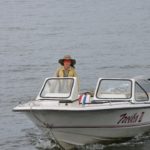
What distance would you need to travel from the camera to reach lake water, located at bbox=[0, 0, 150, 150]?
21016 millimetres

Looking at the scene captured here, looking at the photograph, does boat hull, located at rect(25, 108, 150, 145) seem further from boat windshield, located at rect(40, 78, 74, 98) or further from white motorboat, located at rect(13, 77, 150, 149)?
boat windshield, located at rect(40, 78, 74, 98)

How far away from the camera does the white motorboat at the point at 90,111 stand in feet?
54.0

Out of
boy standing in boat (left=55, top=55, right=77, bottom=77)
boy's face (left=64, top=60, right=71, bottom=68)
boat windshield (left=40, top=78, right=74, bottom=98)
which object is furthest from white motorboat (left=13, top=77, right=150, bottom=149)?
boy's face (left=64, top=60, right=71, bottom=68)

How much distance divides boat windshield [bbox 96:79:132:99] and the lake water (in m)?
1.39

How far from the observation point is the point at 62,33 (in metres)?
42.4

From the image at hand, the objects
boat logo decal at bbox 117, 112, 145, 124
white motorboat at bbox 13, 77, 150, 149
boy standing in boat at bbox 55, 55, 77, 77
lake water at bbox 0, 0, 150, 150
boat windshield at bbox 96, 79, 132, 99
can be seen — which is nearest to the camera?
white motorboat at bbox 13, 77, 150, 149

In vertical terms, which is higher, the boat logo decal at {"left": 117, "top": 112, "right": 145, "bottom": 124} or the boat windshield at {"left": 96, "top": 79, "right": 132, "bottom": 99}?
the boat windshield at {"left": 96, "top": 79, "right": 132, "bottom": 99}

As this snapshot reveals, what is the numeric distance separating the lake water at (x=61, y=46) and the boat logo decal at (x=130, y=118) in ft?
2.50

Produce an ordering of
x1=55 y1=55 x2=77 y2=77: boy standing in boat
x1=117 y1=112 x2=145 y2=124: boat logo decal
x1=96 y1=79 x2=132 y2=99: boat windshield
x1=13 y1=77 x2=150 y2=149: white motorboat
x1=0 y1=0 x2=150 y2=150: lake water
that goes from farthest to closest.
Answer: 1. x1=0 y1=0 x2=150 y2=150: lake water
2. x1=55 y1=55 x2=77 y2=77: boy standing in boat
3. x1=96 y1=79 x2=132 y2=99: boat windshield
4. x1=117 y1=112 x2=145 y2=124: boat logo decal
5. x1=13 y1=77 x2=150 y2=149: white motorboat

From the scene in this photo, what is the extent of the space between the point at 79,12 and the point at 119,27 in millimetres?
8819

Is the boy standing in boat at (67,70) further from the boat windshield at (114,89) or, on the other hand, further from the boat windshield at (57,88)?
the boat windshield at (114,89)

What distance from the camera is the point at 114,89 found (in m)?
17.5

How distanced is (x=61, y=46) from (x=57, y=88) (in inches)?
794

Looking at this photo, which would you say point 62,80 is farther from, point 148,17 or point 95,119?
point 148,17
